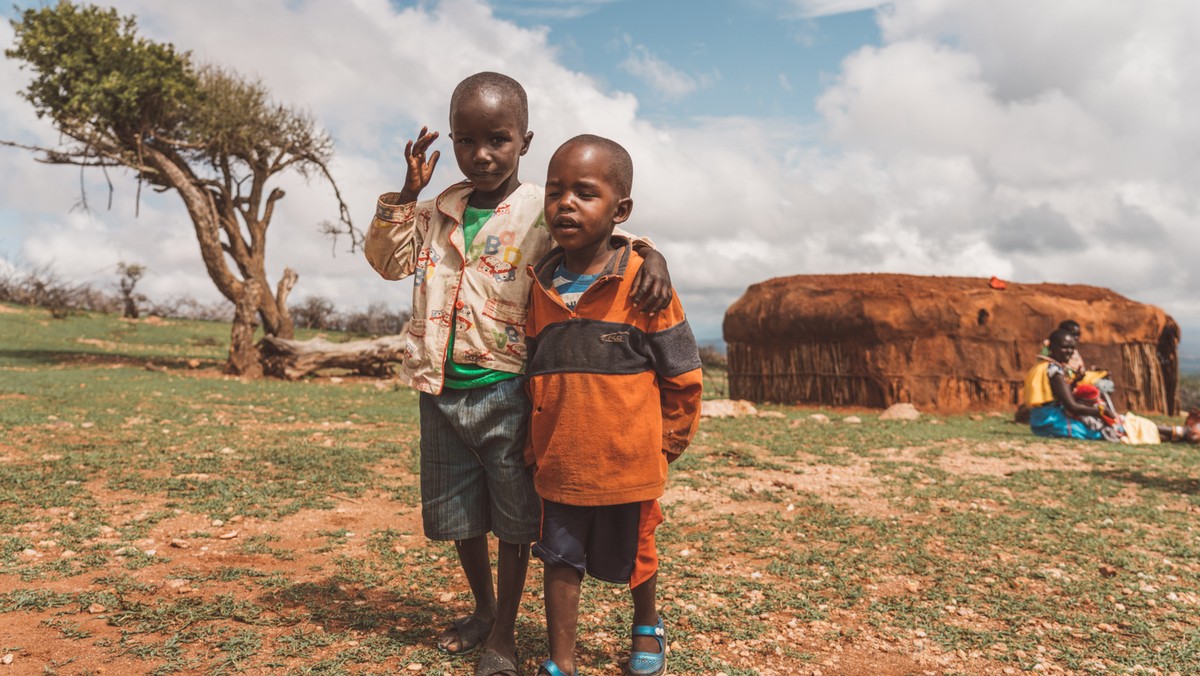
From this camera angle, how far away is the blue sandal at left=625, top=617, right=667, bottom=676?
2.61 metres

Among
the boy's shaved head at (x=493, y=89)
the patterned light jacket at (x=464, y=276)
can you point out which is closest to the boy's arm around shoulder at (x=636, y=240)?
the patterned light jacket at (x=464, y=276)

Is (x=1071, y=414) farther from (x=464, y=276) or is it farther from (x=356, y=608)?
(x=464, y=276)

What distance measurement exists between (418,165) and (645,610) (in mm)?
1645

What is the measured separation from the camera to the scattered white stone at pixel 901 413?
11.6 metres

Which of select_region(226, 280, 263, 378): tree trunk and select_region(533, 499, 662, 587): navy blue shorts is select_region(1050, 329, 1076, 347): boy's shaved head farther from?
select_region(226, 280, 263, 378): tree trunk

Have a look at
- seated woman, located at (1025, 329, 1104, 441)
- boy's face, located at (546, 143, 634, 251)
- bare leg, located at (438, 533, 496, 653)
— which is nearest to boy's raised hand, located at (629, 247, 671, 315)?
boy's face, located at (546, 143, 634, 251)

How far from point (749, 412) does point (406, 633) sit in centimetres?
853

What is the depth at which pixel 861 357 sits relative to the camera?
43.5ft

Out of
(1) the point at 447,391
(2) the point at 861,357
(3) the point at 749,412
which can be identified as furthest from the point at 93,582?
(2) the point at 861,357

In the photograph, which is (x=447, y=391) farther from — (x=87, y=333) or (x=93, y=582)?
(x=87, y=333)

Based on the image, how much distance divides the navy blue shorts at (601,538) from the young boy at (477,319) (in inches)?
4.7

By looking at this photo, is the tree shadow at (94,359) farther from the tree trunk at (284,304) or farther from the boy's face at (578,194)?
the boy's face at (578,194)

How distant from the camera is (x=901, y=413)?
38.9 feet

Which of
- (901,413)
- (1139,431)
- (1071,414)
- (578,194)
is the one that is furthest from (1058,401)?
(578,194)
